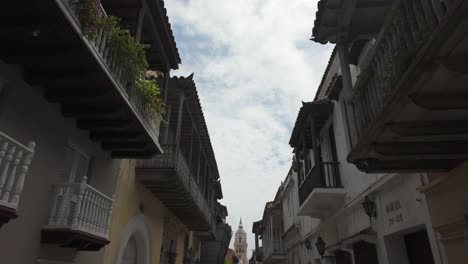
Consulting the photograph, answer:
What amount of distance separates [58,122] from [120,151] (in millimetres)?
2100

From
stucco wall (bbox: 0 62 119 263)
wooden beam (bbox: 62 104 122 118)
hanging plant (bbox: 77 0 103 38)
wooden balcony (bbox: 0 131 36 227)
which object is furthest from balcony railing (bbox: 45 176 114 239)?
hanging plant (bbox: 77 0 103 38)

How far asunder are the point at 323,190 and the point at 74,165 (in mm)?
7097

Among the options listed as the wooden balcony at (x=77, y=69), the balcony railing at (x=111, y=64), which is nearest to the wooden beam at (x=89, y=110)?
the wooden balcony at (x=77, y=69)

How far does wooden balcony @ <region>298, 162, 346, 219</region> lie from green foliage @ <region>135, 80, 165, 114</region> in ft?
18.3

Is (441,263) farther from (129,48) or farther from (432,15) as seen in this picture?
(129,48)

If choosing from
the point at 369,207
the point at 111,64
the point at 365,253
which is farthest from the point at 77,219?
the point at 365,253

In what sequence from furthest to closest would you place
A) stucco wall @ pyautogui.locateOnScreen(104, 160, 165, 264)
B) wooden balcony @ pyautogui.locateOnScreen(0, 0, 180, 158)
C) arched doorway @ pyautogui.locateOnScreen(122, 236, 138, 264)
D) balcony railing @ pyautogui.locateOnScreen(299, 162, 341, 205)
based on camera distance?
balcony railing @ pyautogui.locateOnScreen(299, 162, 341, 205), arched doorway @ pyautogui.locateOnScreen(122, 236, 138, 264), stucco wall @ pyautogui.locateOnScreen(104, 160, 165, 264), wooden balcony @ pyautogui.locateOnScreen(0, 0, 180, 158)

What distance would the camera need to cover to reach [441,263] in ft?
19.0

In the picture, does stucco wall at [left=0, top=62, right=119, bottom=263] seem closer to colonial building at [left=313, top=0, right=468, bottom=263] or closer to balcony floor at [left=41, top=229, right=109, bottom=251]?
balcony floor at [left=41, top=229, right=109, bottom=251]

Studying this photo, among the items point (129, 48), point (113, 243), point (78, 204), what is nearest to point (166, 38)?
point (129, 48)

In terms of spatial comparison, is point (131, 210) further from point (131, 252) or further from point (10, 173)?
point (10, 173)

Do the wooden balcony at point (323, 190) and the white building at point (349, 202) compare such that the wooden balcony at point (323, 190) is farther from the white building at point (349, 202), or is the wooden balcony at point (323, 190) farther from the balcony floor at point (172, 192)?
the balcony floor at point (172, 192)

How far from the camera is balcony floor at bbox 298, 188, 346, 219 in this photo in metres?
10.8

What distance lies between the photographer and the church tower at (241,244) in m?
99.0
